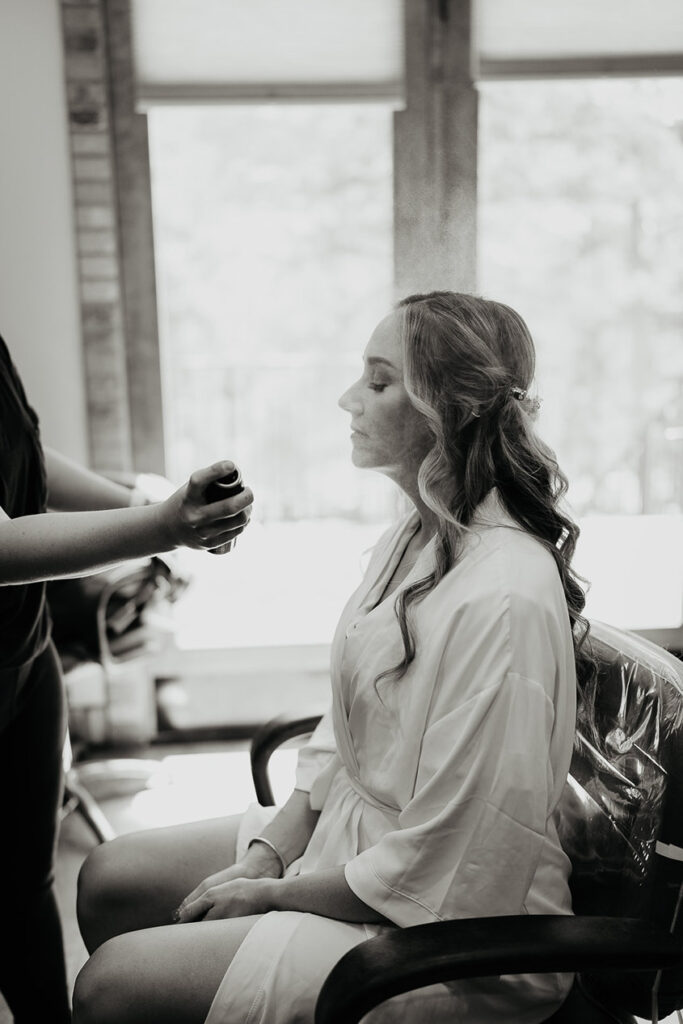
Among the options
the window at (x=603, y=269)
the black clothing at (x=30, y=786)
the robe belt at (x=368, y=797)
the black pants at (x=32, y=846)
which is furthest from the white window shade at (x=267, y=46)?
the robe belt at (x=368, y=797)

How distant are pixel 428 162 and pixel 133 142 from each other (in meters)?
1.13

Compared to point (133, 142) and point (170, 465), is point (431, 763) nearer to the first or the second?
point (170, 465)

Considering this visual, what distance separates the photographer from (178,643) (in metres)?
3.01

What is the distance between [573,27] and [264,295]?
129 cm

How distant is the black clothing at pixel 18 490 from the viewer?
4.02 ft

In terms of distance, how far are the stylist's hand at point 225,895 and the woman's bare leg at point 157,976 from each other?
61 mm

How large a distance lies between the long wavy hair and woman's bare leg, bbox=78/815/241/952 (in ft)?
1.59

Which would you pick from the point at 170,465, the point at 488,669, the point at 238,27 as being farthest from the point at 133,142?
the point at 488,669

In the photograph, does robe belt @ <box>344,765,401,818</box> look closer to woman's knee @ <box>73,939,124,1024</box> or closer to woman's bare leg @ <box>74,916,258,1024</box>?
woman's bare leg @ <box>74,916,258,1024</box>

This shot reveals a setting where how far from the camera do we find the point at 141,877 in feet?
3.96

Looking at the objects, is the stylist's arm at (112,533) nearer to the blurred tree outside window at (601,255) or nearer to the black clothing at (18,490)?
the black clothing at (18,490)

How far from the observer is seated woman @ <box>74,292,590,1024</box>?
95 centimetres

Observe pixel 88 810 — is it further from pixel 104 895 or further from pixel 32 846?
pixel 104 895

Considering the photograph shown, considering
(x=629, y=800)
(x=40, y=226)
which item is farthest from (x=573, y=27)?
(x=629, y=800)
